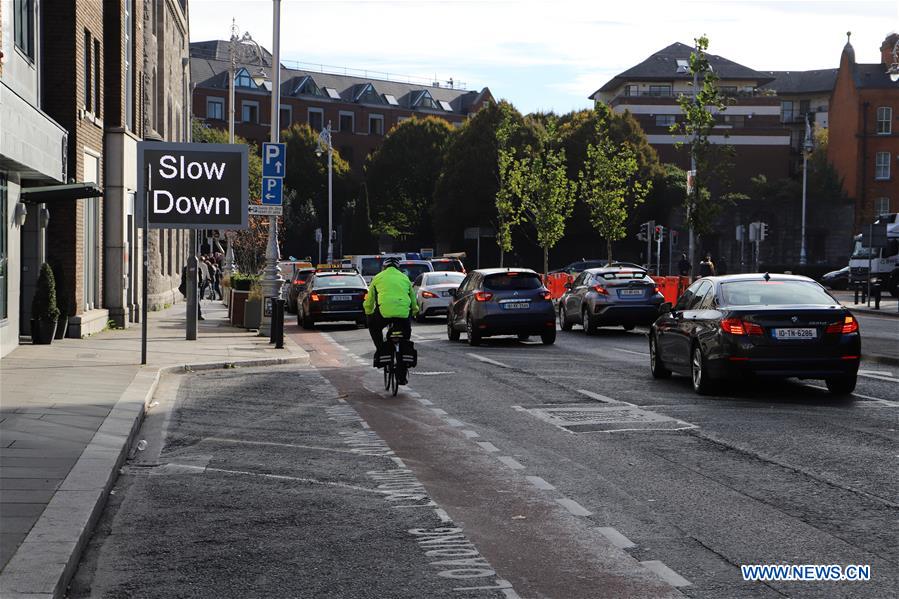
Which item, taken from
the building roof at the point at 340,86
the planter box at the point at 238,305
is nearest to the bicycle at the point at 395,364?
the planter box at the point at 238,305

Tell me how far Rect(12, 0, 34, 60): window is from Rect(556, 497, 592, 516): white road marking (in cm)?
1589

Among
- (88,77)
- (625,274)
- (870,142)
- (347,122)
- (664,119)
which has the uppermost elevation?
(347,122)

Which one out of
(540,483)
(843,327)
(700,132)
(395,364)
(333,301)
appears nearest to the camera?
(540,483)

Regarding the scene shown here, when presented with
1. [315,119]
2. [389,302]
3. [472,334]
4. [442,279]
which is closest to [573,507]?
[389,302]

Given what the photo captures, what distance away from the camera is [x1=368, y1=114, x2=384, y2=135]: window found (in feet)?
407

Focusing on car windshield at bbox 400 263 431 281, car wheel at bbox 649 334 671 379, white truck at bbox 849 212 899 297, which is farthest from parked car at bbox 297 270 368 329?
white truck at bbox 849 212 899 297

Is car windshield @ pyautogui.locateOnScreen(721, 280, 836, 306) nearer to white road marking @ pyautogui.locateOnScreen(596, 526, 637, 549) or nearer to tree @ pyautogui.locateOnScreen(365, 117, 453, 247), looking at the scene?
white road marking @ pyautogui.locateOnScreen(596, 526, 637, 549)

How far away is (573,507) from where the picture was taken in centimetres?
810

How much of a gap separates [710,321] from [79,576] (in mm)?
10188

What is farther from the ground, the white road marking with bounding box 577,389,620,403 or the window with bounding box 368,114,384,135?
the window with bounding box 368,114,384,135

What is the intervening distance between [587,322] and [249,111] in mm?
91334

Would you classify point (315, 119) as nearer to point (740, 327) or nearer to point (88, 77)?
point (88, 77)

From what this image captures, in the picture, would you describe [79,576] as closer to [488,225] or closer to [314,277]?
[314,277]

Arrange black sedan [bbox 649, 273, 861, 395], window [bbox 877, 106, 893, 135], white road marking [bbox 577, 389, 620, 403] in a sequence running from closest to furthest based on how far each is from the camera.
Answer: black sedan [bbox 649, 273, 861, 395], white road marking [bbox 577, 389, 620, 403], window [bbox 877, 106, 893, 135]
